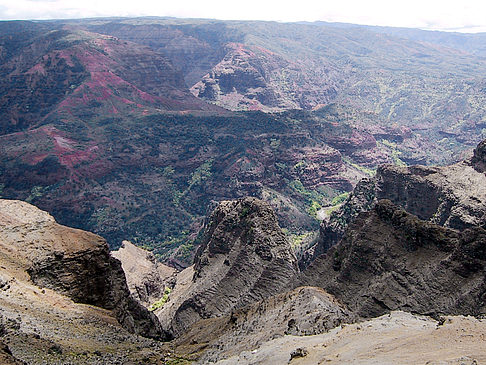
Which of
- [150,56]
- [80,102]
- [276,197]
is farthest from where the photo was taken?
[150,56]

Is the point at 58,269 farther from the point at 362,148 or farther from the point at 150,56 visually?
the point at 150,56

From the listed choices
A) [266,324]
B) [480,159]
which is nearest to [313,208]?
[480,159]

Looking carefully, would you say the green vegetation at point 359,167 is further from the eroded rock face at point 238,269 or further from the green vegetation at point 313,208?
the eroded rock face at point 238,269

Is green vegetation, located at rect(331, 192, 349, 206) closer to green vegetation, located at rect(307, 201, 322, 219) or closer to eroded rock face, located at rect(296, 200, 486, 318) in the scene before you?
green vegetation, located at rect(307, 201, 322, 219)

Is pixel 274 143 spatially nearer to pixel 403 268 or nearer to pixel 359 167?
pixel 359 167

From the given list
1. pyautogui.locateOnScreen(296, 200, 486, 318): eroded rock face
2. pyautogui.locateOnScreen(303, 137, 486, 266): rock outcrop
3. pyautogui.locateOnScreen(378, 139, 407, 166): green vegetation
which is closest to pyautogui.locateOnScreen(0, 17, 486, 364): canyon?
pyautogui.locateOnScreen(296, 200, 486, 318): eroded rock face

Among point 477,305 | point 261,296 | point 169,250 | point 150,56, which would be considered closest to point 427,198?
point 261,296
